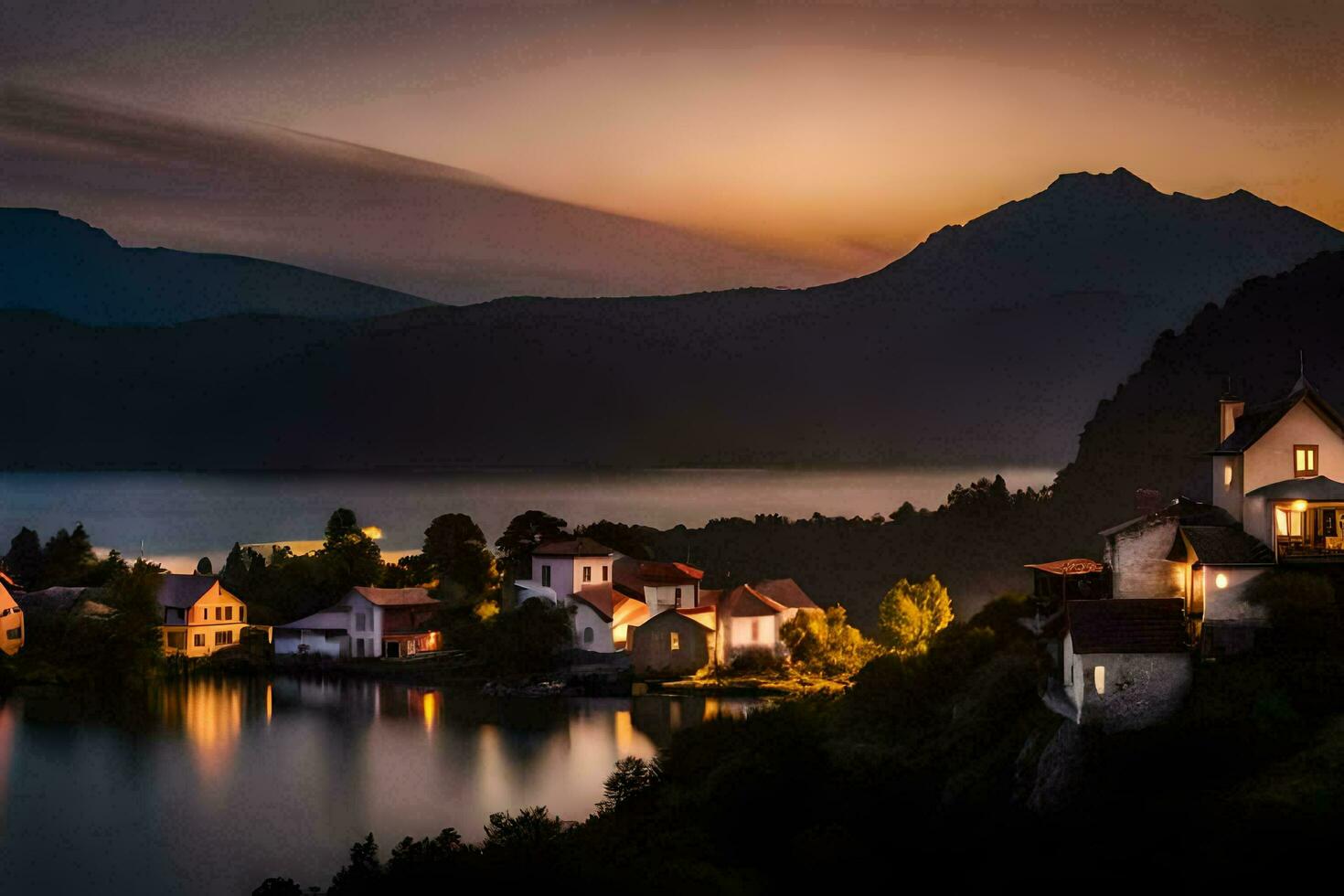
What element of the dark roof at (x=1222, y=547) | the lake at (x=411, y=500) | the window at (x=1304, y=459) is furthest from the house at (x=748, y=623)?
the lake at (x=411, y=500)

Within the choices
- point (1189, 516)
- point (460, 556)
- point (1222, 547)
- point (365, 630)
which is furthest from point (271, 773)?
point (1222, 547)

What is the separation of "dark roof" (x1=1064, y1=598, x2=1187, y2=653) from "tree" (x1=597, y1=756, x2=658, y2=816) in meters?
8.07

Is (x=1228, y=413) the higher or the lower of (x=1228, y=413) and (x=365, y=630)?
the higher

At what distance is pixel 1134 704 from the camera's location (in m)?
19.4

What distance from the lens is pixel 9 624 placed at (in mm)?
42219

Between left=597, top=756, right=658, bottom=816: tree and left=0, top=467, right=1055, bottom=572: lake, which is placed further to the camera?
left=0, top=467, right=1055, bottom=572: lake

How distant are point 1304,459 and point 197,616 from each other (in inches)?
1286

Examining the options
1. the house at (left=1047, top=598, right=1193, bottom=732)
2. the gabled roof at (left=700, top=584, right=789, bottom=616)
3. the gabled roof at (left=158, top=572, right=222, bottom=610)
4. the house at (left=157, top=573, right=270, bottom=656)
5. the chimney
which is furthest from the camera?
the gabled roof at (left=158, top=572, right=222, bottom=610)

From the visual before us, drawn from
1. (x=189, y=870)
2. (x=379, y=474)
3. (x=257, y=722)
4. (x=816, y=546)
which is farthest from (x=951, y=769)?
(x=379, y=474)

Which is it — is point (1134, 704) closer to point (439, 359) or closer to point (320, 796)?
point (320, 796)

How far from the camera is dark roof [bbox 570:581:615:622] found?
137 ft

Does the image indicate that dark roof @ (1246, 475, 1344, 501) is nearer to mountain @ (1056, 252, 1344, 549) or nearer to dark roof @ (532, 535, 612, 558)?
mountain @ (1056, 252, 1344, 549)

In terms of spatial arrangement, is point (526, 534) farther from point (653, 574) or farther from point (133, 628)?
point (133, 628)

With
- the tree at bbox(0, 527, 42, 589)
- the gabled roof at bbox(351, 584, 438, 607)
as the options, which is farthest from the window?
the tree at bbox(0, 527, 42, 589)
